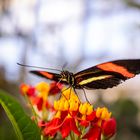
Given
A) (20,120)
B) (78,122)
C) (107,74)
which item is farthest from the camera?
(107,74)

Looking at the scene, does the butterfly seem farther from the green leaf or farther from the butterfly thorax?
the green leaf

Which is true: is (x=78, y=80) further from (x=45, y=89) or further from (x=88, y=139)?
(x=88, y=139)

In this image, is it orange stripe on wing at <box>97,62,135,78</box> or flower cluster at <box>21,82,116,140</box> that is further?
orange stripe on wing at <box>97,62,135,78</box>

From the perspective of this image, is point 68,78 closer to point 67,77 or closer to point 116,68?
point 67,77

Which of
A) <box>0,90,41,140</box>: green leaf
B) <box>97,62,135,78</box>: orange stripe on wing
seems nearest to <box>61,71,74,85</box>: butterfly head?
<box>97,62,135,78</box>: orange stripe on wing

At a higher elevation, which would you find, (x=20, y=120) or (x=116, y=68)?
(x=116, y=68)

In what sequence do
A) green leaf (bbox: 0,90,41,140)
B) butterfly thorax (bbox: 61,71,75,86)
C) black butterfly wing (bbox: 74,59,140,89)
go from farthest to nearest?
butterfly thorax (bbox: 61,71,75,86), black butterfly wing (bbox: 74,59,140,89), green leaf (bbox: 0,90,41,140)

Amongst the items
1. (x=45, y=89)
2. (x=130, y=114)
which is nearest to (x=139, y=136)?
(x=130, y=114)

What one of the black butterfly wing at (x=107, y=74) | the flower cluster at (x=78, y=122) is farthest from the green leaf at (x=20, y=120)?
the black butterfly wing at (x=107, y=74)

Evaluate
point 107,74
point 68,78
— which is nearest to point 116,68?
point 107,74
